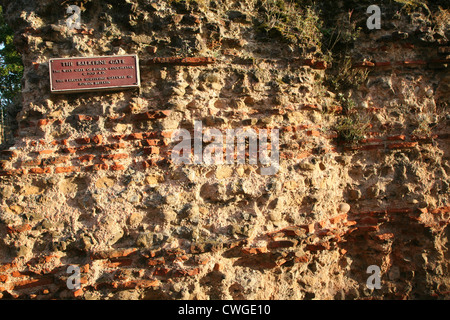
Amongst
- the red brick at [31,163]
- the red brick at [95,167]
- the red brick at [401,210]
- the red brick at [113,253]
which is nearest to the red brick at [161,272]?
the red brick at [113,253]

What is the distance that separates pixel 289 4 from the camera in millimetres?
4164

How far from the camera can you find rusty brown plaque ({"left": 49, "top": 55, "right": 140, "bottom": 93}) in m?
3.54

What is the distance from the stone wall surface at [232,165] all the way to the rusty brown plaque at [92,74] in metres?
0.11

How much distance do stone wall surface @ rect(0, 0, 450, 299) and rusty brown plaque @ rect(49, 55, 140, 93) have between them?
0.36 ft

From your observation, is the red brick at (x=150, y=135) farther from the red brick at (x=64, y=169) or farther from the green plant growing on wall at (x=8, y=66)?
the green plant growing on wall at (x=8, y=66)

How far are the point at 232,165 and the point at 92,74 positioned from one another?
5.29 ft

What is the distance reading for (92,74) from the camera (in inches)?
140

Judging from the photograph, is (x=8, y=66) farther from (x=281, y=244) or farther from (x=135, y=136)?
(x=281, y=244)

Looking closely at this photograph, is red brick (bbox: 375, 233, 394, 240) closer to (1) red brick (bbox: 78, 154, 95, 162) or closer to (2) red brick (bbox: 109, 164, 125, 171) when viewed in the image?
(2) red brick (bbox: 109, 164, 125, 171)

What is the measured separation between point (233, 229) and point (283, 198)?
587 mm

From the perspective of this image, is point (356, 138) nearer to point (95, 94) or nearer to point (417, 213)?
point (417, 213)

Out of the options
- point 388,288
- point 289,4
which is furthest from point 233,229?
point 289,4

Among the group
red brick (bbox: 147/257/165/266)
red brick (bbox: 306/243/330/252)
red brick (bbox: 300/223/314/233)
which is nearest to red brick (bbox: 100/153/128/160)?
red brick (bbox: 147/257/165/266)

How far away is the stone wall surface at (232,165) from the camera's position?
3295 millimetres
